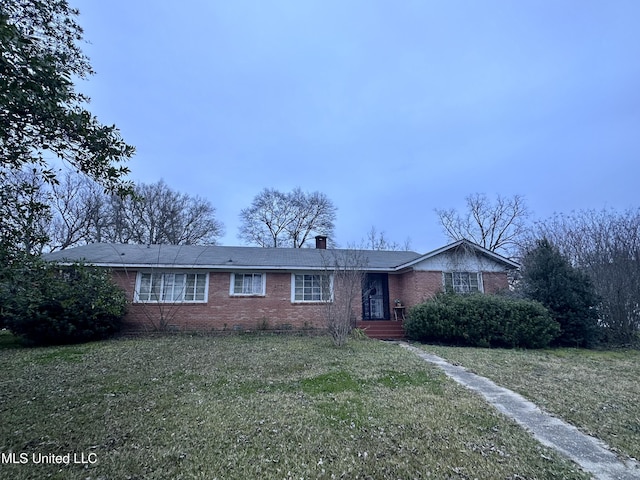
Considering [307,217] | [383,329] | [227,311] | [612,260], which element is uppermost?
[307,217]

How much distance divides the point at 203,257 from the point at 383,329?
863 centimetres

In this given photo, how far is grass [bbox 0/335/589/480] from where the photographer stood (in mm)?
3055

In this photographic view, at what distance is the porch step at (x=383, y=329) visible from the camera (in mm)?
13148

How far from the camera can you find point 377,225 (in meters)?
30.5

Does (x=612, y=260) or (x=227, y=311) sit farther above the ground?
(x=612, y=260)

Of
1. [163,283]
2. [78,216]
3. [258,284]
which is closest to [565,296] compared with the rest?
[258,284]

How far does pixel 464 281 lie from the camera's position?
14.7 m

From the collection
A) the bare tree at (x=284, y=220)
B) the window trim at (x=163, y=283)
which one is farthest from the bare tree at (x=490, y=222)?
the window trim at (x=163, y=283)

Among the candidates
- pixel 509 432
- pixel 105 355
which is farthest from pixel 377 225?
pixel 509 432

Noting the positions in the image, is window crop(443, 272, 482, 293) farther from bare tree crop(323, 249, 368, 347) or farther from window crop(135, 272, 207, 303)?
window crop(135, 272, 207, 303)

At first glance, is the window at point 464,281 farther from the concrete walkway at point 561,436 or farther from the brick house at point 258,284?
the concrete walkway at point 561,436

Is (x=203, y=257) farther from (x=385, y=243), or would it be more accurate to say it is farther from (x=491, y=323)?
(x=385, y=243)

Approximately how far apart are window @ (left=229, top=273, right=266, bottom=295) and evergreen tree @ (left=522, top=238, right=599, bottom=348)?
11.1m

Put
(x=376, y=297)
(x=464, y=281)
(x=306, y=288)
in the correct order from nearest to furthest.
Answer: (x=306, y=288) < (x=464, y=281) < (x=376, y=297)
